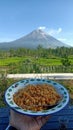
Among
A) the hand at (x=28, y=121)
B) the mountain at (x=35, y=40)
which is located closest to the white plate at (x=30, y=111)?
the hand at (x=28, y=121)

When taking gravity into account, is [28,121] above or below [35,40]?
above

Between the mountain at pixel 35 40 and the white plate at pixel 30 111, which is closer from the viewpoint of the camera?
the white plate at pixel 30 111

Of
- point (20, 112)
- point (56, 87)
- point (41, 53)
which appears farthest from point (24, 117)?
point (41, 53)

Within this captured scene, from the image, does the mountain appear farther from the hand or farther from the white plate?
the hand

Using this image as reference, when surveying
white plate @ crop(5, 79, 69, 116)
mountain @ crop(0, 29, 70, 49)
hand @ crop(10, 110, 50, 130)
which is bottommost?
mountain @ crop(0, 29, 70, 49)

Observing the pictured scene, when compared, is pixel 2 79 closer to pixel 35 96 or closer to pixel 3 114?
pixel 3 114

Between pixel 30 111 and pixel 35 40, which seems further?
pixel 35 40

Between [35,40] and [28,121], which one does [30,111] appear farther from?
[35,40]

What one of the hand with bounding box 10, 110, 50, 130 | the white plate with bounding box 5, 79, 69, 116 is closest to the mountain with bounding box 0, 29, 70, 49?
the white plate with bounding box 5, 79, 69, 116

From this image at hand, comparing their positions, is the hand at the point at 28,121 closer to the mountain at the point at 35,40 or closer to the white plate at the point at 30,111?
the white plate at the point at 30,111

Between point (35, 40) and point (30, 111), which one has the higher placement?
point (30, 111)

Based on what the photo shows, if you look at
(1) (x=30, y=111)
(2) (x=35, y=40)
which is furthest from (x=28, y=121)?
(2) (x=35, y=40)
